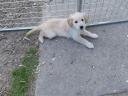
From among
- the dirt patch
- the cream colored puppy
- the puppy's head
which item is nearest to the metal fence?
the dirt patch

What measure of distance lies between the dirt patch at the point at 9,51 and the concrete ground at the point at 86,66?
0.69 ft

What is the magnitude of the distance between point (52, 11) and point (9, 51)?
0.71 metres

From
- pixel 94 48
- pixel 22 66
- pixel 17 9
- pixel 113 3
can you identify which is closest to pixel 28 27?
pixel 17 9

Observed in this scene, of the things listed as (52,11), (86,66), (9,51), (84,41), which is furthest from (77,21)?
(9,51)

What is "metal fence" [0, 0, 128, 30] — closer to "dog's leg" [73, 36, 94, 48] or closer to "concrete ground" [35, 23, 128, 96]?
"concrete ground" [35, 23, 128, 96]

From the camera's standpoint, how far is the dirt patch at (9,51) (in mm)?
2967

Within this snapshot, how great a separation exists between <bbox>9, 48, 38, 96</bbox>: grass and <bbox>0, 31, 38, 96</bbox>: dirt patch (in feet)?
0.19

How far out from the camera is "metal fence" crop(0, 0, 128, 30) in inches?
137

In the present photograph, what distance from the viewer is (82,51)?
3.15 metres

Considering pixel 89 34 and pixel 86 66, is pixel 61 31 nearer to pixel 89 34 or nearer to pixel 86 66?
pixel 89 34

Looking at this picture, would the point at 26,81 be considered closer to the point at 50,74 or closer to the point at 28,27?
the point at 50,74

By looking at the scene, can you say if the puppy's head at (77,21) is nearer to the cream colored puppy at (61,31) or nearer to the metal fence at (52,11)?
the cream colored puppy at (61,31)

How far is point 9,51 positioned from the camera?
3225 millimetres

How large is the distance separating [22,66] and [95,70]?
728 millimetres
